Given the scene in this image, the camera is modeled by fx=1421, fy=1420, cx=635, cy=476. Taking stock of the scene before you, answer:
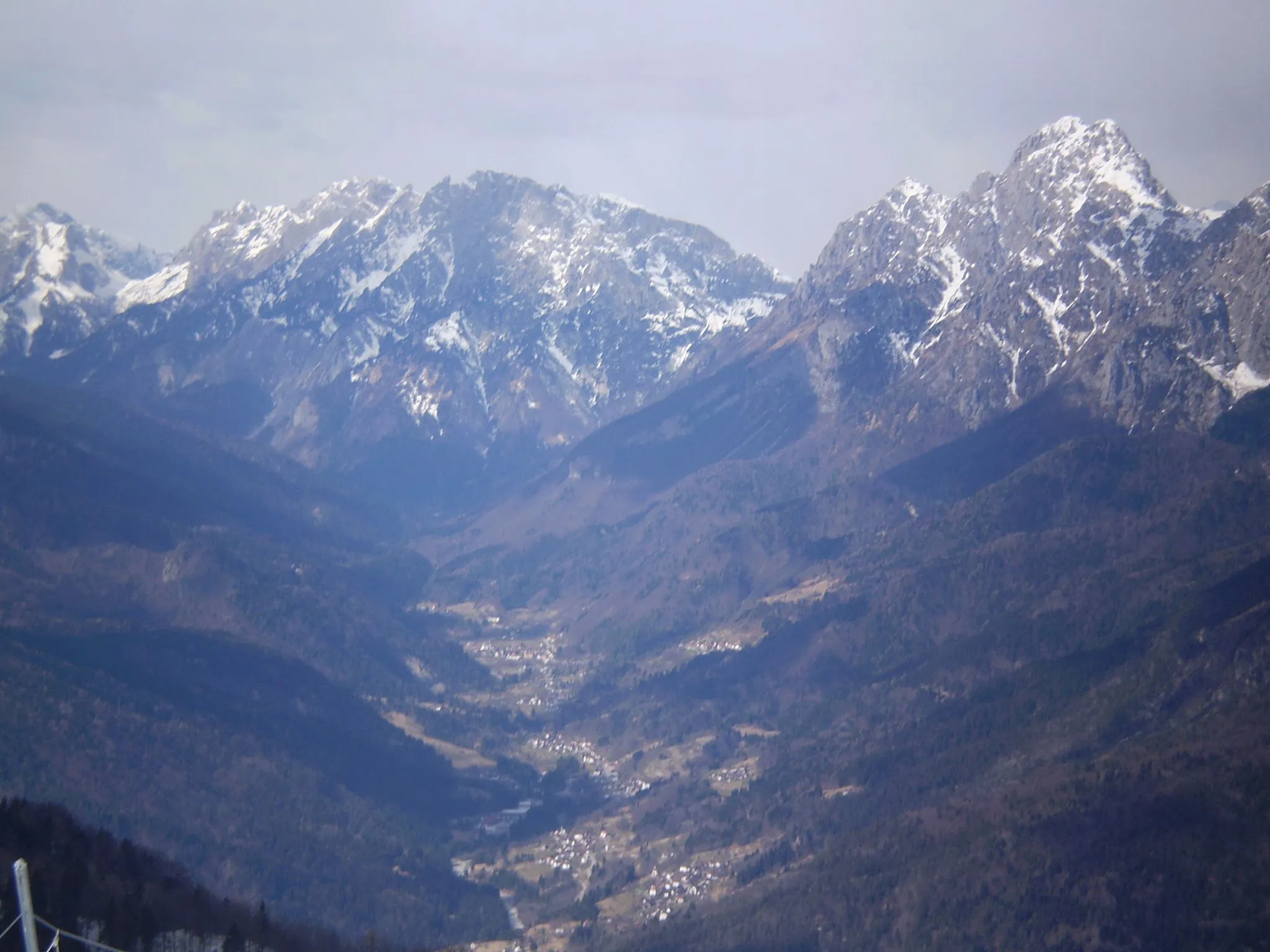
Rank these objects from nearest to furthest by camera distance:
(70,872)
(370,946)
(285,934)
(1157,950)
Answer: (70,872), (370,946), (285,934), (1157,950)

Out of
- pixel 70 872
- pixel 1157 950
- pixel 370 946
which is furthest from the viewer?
pixel 1157 950

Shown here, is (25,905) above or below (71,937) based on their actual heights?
above

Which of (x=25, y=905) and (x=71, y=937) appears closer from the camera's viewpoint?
(x=25, y=905)

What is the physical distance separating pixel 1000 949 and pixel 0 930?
439 ft

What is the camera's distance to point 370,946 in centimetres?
16012

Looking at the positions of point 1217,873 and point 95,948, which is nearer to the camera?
point 95,948

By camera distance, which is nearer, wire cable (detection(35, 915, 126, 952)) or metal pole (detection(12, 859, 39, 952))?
metal pole (detection(12, 859, 39, 952))

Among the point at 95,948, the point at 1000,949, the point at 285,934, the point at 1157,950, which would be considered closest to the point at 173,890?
the point at 285,934

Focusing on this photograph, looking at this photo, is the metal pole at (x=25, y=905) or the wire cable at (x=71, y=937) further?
the wire cable at (x=71, y=937)

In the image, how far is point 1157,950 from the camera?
18900 centimetres

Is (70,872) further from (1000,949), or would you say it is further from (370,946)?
(1000,949)

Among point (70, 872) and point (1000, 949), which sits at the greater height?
point (70, 872)

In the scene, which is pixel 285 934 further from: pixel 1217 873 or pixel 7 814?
pixel 1217 873

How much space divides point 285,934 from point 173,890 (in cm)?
1469
